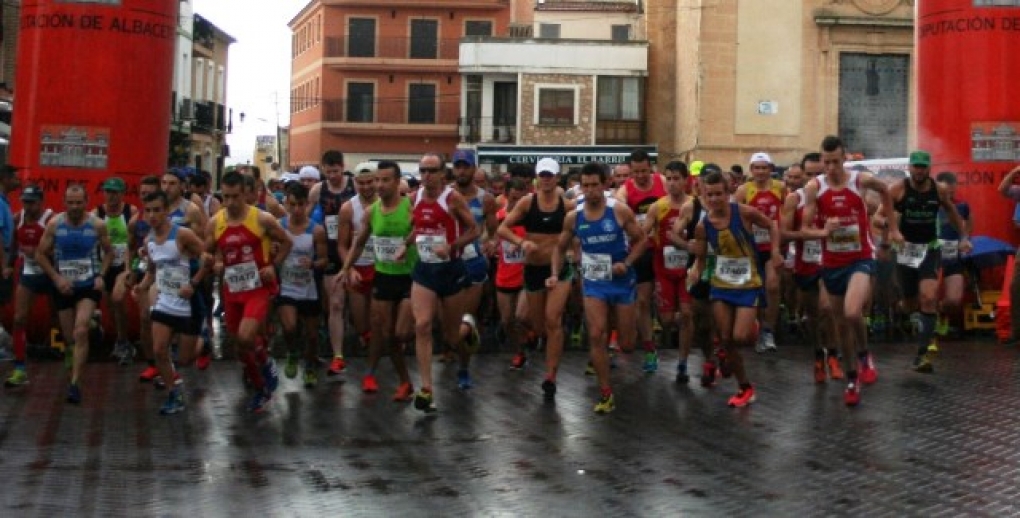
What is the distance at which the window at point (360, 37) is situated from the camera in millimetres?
75750

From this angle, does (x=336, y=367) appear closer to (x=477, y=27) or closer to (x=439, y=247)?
(x=439, y=247)

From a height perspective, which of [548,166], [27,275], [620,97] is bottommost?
[27,275]

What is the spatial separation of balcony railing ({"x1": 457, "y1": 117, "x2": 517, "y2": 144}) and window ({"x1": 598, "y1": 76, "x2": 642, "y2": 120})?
154 inches

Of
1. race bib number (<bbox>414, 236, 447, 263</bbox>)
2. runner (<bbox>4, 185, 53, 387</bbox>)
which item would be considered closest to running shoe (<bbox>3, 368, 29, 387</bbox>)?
runner (<bbox>4, 185, 53, 387</bbox>)

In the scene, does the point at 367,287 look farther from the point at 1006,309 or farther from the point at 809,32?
the point at 809,32

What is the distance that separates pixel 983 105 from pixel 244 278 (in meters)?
9.81

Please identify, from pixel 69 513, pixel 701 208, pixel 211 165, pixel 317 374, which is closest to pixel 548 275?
pixel 701 208

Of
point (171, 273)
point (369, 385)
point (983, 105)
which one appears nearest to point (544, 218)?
point (369, 385)

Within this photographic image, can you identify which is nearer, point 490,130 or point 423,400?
point 423,400

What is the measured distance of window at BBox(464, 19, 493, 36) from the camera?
7556 centimetres

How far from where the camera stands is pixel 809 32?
52062 mm

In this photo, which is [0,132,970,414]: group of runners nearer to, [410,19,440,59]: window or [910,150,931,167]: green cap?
[910,150,931,167]: green cap

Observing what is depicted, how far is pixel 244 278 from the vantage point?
12.4 m

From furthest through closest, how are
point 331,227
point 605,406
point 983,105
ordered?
point 983,105
point 331,227
point 605,406
